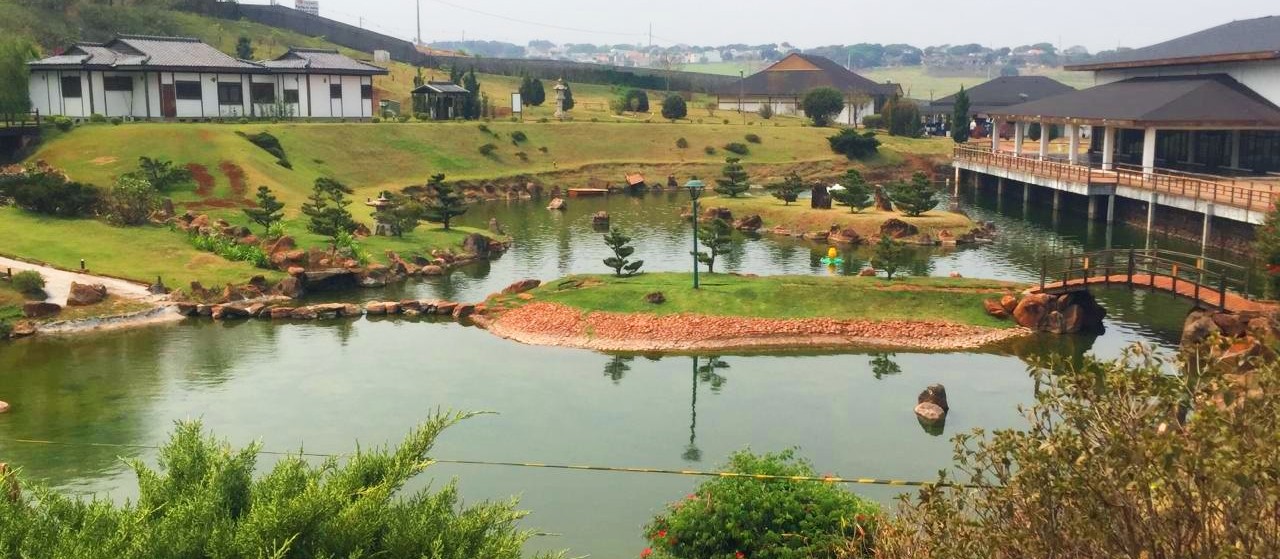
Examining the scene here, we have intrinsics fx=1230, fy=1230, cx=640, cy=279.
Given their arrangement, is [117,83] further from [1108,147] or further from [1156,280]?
[1156,280]

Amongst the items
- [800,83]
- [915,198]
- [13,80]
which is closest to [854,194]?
Answer: [915,198]

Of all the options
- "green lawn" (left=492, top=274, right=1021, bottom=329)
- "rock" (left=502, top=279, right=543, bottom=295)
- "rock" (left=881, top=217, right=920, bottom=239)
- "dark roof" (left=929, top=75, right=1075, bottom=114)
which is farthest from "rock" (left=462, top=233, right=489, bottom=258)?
"dark roof" (left=929, top=75, right=1075, bottom=114)

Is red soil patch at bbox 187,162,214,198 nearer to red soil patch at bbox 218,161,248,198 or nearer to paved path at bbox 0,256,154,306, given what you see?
red soil patch at bbox 218,161,248,198

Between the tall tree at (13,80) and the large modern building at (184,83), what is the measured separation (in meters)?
2.33

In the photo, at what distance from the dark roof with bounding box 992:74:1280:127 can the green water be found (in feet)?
68.2

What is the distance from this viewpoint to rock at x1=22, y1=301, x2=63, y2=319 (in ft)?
122

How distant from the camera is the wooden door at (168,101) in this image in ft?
237

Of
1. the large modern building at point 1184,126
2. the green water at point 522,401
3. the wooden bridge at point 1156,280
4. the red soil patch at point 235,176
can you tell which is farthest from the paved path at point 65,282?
the large modern building at point 1184,126

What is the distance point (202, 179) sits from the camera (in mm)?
58094

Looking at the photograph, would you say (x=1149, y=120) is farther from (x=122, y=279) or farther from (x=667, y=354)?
(x=122, y=279)

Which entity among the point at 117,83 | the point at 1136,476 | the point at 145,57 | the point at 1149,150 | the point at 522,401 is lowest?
the point at 522,401

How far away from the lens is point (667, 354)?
3466 centimetres

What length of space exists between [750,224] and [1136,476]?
51.8m

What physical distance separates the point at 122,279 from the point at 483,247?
15.0m
